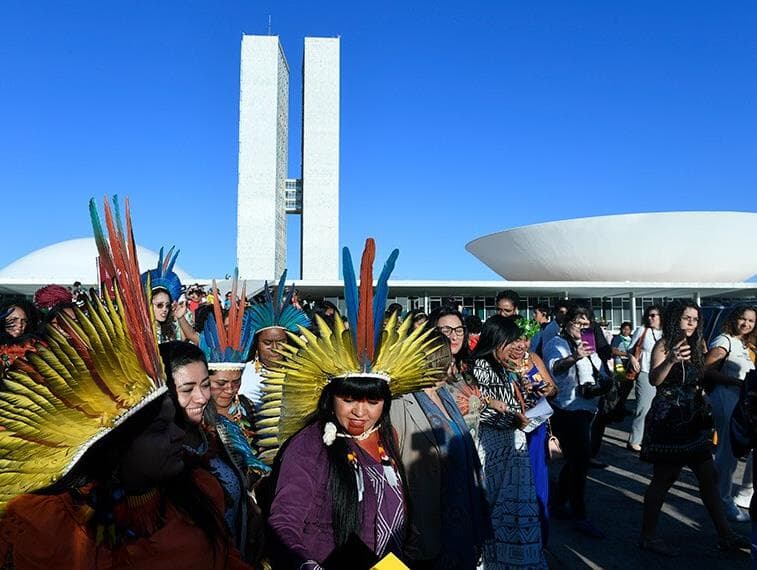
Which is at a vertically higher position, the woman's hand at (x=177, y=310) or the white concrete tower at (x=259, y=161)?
the white concrete tower at (x=259, y=161)

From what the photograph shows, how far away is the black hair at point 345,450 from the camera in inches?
84.1

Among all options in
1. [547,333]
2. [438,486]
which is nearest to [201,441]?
[438,486]

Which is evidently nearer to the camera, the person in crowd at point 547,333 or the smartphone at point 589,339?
the smartphone at point 589,339

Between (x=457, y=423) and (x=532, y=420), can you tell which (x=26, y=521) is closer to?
(x=457, y=423)

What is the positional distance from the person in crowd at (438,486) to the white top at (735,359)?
332 cm

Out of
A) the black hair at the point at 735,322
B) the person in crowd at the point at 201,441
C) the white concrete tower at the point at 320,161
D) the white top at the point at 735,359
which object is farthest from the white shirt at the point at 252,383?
the white concrete tower at the point at 320,161

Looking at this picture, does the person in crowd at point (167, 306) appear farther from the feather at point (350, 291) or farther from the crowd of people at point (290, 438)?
the feather at point (350, 291)

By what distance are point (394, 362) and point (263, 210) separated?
38936mm

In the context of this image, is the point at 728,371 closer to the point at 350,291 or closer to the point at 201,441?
the point at 350,291

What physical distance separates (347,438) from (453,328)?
2290 mm

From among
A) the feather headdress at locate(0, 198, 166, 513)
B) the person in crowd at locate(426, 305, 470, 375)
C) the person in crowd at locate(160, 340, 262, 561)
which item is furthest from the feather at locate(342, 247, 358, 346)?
the person in crowd at locate(426, 305, 470, 375)

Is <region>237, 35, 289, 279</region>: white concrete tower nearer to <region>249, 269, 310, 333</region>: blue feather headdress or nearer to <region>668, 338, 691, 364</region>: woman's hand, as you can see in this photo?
<region>249, 269, 310, 333</region>: blue feather headdress

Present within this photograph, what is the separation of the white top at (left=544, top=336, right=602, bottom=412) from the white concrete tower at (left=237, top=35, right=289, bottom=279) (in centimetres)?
3473

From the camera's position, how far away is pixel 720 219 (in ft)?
122
